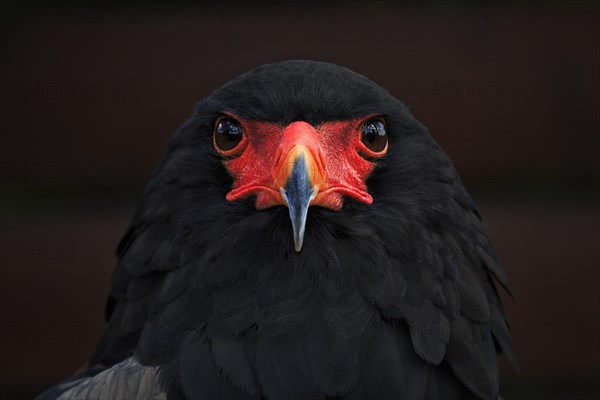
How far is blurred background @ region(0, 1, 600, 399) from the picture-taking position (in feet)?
11.1

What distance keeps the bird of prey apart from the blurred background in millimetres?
1305

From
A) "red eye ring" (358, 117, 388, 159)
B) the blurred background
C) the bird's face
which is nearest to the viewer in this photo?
the bird's face

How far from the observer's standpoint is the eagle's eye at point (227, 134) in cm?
205

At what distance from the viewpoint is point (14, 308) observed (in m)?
3.44

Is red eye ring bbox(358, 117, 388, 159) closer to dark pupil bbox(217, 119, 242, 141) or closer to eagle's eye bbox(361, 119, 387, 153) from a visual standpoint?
eagle's eye bbox(361, 119, 387, 153)

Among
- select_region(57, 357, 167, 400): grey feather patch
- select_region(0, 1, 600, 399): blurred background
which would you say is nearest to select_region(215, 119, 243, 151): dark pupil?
select_region(57, 357, 167, 400): grey feather patch

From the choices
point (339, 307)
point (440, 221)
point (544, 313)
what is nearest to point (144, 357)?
point (339, 307)

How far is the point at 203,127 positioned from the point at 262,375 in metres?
0.60

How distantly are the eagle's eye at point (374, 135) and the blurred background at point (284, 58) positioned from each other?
52.9 inches

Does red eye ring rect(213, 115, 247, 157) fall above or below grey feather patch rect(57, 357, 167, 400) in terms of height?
above

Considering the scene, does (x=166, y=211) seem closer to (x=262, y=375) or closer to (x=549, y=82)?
(x=262, y=375)

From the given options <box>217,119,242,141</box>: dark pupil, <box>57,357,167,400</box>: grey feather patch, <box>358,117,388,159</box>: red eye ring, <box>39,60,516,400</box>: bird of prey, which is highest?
<box>217,119,242,141</box>: dark pupil

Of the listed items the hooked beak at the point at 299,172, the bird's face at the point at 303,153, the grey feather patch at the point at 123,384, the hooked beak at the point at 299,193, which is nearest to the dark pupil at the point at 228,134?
the bird's face at the point at 303,153

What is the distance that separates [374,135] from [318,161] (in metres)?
0.22
